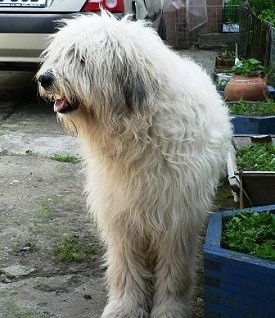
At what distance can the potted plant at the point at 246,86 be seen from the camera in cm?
587

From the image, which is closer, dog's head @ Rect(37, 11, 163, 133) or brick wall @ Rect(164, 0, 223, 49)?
dog's head @ Rect(37, 11, 163, 133)

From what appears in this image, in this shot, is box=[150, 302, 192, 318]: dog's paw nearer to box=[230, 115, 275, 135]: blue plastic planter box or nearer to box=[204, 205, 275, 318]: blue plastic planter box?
box=[204, 205, 275, 318]: blue plastic planter box

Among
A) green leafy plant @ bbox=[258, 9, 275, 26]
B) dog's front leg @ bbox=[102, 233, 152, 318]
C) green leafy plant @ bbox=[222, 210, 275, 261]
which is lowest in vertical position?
dog's front leg @ bbox=[102, 233, 152, 318]

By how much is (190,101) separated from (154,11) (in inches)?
259

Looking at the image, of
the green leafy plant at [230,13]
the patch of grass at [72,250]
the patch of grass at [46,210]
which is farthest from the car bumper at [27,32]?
the green leafy plant at [230,13]

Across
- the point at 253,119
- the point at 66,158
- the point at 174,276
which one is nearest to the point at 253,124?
the point at 253,119

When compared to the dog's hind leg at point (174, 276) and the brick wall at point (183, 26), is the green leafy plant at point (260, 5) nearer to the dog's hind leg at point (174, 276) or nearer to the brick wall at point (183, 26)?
the brick wall at point (183, 26)

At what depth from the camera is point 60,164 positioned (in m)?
5.70

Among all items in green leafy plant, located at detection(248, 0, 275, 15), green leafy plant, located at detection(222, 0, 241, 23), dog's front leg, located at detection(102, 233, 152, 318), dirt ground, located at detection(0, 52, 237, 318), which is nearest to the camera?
dog's front leg, located at detection(102, 233, 152, 318)

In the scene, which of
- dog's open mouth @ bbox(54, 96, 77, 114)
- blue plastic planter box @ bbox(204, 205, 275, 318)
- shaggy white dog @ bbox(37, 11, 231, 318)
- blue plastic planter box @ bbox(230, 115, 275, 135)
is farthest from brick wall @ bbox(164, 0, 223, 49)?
blue plastic planter box @ bbox(204, 205, 275, 318)

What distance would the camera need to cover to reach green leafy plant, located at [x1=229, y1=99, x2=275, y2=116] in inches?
212

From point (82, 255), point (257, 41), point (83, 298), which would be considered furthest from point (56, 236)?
point (257, 41)

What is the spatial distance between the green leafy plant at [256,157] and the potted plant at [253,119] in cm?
69

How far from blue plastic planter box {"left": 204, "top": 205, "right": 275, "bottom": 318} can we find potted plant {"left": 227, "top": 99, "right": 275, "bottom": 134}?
2263 mm
